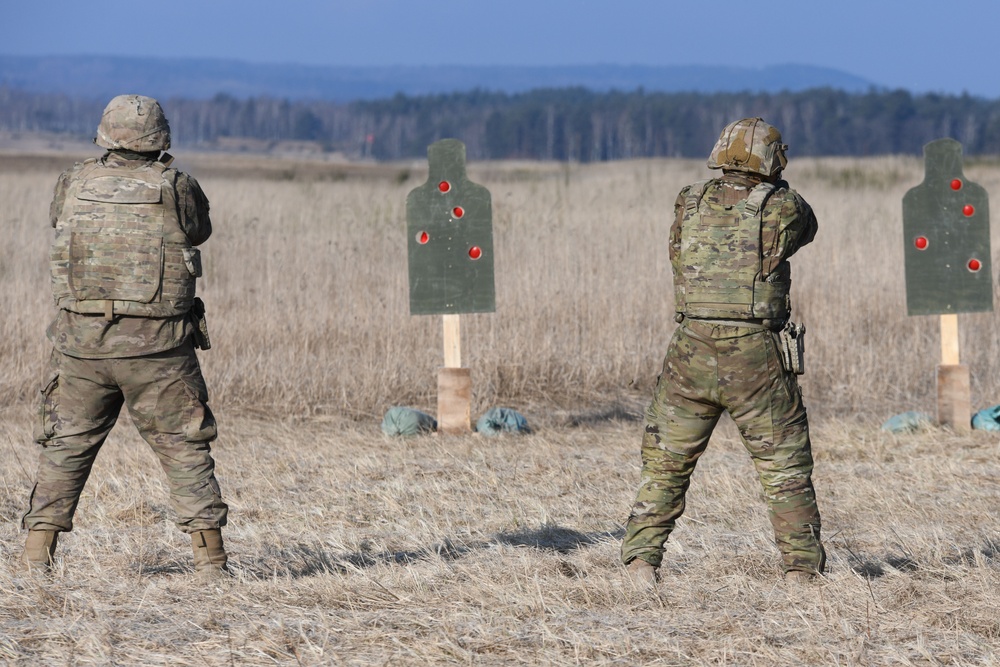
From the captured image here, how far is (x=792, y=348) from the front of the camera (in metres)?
4.41

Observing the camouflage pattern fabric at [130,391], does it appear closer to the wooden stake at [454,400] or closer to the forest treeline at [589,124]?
the wooden stake at [454,400]

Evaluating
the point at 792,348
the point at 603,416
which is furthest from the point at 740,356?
the point at 603,416

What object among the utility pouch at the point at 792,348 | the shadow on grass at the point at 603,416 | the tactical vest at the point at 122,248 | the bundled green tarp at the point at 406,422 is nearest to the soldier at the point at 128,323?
the tactical vest at the point at 122,248

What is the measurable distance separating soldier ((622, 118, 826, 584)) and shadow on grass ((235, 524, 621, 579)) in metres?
0.90

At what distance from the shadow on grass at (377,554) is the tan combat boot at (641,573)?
0.68 meters

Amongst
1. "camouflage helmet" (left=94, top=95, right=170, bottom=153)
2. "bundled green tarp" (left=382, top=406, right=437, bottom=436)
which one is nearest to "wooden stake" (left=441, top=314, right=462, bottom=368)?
"bundled green tarp" (left=382, top=406, right=437, bottom=436)

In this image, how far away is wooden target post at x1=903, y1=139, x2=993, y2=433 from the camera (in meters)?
8.13

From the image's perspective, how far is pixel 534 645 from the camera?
3.96 metres

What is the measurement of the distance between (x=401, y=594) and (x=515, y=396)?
15.6 feet

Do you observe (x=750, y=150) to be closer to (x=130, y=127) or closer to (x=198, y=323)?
(x=198, y=323)

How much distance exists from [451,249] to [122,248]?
12.4 feet

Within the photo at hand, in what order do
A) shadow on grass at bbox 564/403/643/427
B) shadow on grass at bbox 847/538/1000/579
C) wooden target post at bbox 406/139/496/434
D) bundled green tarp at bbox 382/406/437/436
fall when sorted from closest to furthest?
shadow on grass at bbox 847/538/1000/579 → bundled green tarp at bbox 382/406/437/436 → wooden target post at bbox 406/139/496/434 → shadow on grass at bbox 564/403/643/427

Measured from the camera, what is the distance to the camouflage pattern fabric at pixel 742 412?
4.41 meters

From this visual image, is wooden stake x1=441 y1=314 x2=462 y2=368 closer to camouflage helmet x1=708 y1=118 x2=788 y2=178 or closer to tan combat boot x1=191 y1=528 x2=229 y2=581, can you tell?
tan combat boot x1=191 y1=528 x2=229 y2=581
